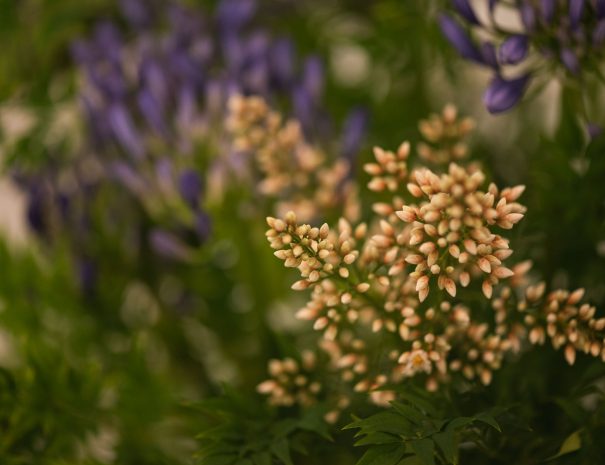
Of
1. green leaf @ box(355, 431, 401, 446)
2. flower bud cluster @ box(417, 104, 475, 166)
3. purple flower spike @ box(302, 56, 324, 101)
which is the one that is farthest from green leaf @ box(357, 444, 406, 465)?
purple flower spike @ box(302, 56, 324, 101)

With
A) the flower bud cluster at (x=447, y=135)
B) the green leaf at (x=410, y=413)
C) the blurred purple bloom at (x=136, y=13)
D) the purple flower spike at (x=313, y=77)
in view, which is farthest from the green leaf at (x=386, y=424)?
the blurred purple bloom at (x=136, y=13)

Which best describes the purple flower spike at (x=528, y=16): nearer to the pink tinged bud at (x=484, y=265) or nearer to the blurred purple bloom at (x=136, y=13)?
the pink tinged bud at (x=484, y=265)

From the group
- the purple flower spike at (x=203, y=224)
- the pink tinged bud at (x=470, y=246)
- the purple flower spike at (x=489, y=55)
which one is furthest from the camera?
the purple flower spike at (x=203, y=224)

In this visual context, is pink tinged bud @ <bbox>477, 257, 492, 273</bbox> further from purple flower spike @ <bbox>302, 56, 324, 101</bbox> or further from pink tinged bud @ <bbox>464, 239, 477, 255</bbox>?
purple flower spike @ <bbox>302, 56, 324, 101</bbox>

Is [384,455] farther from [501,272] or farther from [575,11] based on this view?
[575,11]

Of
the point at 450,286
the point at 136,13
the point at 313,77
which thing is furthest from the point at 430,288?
the point at 136,13

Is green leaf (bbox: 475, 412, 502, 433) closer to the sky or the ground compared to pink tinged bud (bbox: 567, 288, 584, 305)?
closer to the ground

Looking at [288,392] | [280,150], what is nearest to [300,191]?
[280,150]
